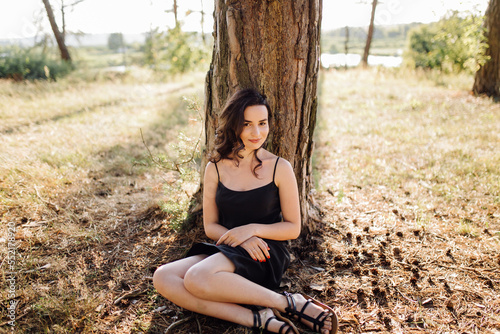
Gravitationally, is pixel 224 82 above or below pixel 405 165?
above

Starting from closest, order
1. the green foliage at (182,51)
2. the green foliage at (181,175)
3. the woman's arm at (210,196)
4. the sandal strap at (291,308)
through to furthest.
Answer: the sandal strap at (291,308) < the woman's arm at (210,196) < the green foliage at (181,175) < the green foliage at (182,51)

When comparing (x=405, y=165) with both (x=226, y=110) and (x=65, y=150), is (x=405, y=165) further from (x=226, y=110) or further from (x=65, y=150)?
(x=65, y=150)

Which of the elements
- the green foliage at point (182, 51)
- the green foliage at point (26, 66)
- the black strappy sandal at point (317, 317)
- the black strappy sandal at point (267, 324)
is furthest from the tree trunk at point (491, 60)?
the green foliage at point (26, 66)

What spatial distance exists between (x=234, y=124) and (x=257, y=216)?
2.25ft

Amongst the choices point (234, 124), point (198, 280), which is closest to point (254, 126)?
point (234, 124)

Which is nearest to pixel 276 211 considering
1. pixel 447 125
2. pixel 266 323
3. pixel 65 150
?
pixel 266 323

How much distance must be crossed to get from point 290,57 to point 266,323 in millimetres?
1927

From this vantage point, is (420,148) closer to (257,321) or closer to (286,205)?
(286,205)

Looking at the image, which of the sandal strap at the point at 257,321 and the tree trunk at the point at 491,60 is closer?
the sandal strap at the point at 257,321

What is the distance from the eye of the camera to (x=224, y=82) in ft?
8.70

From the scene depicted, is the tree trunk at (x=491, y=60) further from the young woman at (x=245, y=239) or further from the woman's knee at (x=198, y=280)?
the woman's knee at (x=198, y=280)

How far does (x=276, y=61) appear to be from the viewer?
251cm

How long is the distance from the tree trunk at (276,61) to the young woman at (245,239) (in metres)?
0.38

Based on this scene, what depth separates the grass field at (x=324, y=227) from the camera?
213 centimetres
